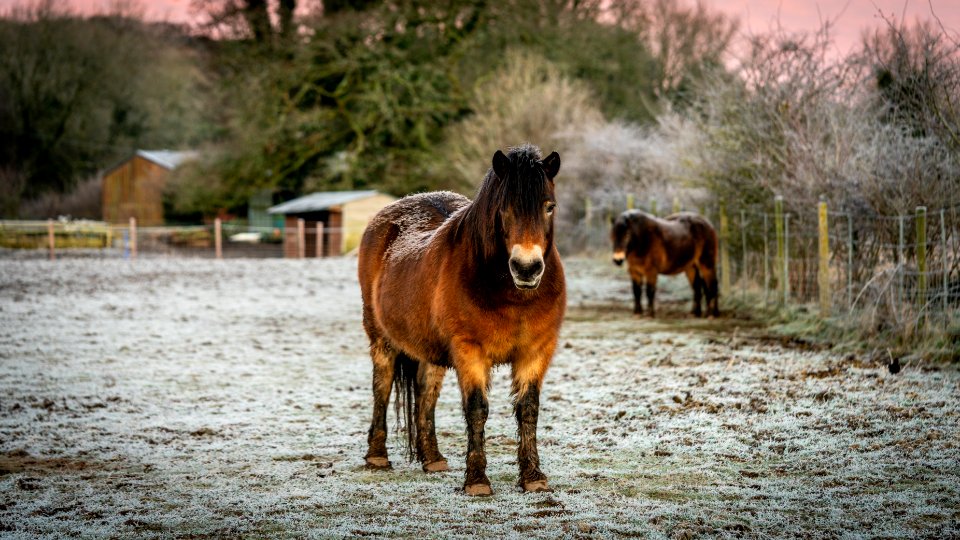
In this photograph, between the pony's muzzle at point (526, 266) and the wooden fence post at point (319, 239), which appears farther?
the wooden fence post at point (319, 239)

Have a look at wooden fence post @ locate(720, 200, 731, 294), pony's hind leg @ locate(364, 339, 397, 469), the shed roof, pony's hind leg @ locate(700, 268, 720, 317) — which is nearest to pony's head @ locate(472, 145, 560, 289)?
pony's hind leg @ locate(364, 339, 397, 469)

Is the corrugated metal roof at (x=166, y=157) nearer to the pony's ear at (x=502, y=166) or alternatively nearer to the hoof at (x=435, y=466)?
the hoof at (x=435, y=466)

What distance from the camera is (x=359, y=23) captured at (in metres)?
Answer: 34.4

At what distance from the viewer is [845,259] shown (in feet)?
36.4

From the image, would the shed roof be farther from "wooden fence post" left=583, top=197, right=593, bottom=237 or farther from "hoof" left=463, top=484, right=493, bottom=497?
"hoof" left=463, top=484, right=493, bottom=497

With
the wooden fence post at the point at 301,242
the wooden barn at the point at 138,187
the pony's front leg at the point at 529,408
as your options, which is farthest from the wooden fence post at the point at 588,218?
the wooden barn at the point at 138,187

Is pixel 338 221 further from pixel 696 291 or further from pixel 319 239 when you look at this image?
pixel 696 291

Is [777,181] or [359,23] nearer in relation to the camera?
→ [777,181]

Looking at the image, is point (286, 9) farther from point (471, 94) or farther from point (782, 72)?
point (782, 72)

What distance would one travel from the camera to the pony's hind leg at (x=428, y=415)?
519 cm

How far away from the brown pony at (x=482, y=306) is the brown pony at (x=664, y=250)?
772cm

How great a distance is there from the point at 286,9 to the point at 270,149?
20.4 ft

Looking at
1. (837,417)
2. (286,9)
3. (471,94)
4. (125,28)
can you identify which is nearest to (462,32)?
(471,94)

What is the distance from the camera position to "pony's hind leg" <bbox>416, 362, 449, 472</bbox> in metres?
5.19
